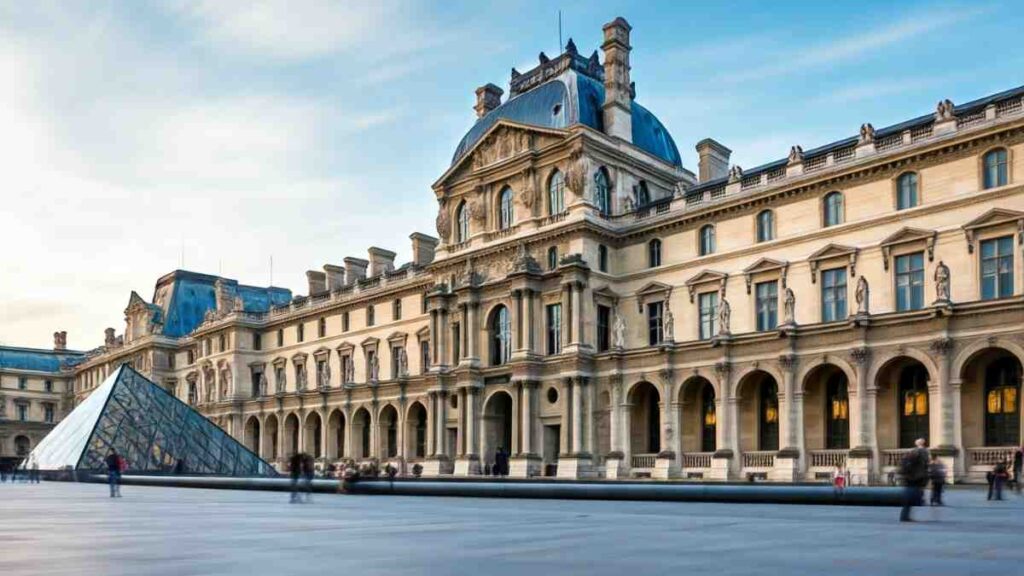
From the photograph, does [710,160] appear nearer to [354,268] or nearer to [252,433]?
[354,268]

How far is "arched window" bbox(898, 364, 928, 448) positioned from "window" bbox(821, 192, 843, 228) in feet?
22.4

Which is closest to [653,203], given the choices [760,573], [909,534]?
[909,534]

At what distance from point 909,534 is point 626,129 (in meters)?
41.2

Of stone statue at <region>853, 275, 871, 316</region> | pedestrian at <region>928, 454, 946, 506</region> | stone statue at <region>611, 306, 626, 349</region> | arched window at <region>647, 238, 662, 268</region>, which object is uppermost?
arched window at <region>647, 238, 662, 268</region>

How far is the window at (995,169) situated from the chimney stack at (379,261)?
44.7m

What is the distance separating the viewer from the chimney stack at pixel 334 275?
76.1 m

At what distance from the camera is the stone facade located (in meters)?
36.7

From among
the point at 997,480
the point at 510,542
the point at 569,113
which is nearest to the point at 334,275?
the point at 569,113

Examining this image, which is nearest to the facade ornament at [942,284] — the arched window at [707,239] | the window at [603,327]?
the arched window at [707,239]

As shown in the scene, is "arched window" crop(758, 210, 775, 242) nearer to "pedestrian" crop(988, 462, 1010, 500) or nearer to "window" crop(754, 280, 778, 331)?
"window" crop(754, 280, 778, 331)

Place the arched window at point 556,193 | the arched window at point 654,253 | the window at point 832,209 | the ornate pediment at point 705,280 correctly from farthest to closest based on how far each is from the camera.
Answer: the arched window at point 556,193, the arched window at point 654,253, the ornate pediment at point 705,280, the window at point 832,209

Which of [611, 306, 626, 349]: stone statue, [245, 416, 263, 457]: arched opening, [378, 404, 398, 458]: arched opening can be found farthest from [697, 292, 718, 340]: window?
[245, 416, 263, 457]: arched opening

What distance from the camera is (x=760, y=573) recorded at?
895cm

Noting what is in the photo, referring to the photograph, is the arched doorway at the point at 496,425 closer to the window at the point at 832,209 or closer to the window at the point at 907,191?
the window at the point at 832,209
